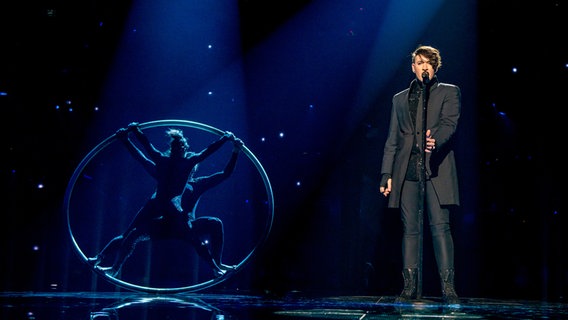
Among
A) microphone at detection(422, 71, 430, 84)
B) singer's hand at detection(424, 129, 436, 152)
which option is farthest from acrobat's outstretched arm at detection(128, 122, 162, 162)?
microphone at detection(422, 71, 430, 84)

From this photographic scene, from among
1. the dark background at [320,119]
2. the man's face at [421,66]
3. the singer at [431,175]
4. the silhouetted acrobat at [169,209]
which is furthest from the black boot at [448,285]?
the silhouetted acrobat at [169,209]

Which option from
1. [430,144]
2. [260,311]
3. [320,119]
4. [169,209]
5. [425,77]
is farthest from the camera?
[320,119]

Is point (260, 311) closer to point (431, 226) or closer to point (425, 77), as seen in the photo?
point (431, 226)

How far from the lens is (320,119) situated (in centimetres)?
582

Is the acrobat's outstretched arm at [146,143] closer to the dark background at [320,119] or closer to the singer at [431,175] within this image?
the dark background at [320,119]

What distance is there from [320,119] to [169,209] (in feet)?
6.10

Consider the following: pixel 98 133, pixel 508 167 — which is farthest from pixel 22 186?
pixel 508 167

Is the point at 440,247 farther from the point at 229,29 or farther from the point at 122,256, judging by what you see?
the point at 229,29

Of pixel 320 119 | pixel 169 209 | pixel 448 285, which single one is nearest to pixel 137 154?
pixel 169 209

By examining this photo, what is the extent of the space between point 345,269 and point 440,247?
1920 mm

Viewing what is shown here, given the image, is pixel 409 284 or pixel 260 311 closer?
pixel 260 311

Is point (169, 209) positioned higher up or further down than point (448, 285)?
higher up

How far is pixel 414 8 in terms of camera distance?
5648 mm

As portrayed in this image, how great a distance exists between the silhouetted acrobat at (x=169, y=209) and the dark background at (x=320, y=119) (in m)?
1.21
